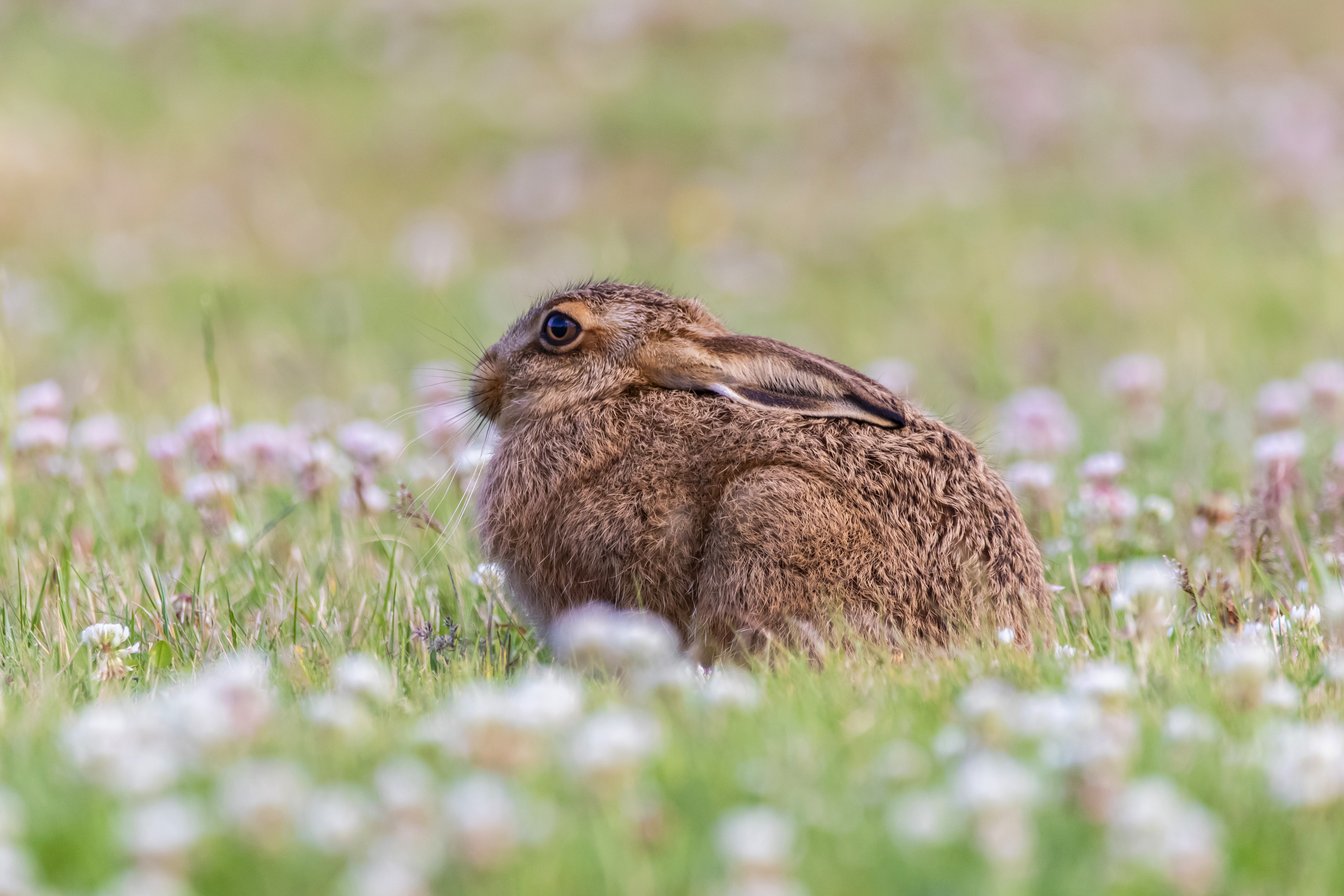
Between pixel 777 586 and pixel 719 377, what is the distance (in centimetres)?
75

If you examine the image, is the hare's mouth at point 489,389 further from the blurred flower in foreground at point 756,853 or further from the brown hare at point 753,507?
the blurred flower in foreground at point 756,853

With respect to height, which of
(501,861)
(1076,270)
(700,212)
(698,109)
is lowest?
(501,861)

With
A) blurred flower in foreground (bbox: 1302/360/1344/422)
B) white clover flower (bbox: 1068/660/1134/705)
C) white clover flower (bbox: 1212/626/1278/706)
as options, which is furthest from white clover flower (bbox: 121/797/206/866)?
blurred flower in foreground (bbox: 1302/360/1344/422)

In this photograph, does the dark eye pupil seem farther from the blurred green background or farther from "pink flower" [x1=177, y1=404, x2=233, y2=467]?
"pink flower" [x1=177, y1=404, x2=233, y2=467]

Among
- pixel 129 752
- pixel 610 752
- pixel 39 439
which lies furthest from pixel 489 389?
pixel 610 752

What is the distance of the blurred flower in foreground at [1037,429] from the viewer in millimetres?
6469

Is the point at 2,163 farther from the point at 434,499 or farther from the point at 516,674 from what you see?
the point at 516,674

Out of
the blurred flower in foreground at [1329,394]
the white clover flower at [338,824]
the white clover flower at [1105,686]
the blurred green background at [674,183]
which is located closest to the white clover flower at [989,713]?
the white clover flower at [1105,686]

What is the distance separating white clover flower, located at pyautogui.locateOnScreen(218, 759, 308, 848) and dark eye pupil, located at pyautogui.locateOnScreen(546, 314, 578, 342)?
8.33ft

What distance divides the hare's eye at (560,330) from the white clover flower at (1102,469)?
2.02 metres

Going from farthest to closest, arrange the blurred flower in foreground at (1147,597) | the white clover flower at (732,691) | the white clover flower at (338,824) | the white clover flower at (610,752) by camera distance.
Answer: the blurred flower in foreground at (1147,597)
the white clover flower at (732,691)
the white clover flower at (610,752)
the white clover flower at (338,824)

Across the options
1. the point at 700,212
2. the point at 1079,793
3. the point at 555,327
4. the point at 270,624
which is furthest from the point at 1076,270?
the point at 1079,793

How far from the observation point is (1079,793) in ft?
7.49

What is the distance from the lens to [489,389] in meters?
4.74
